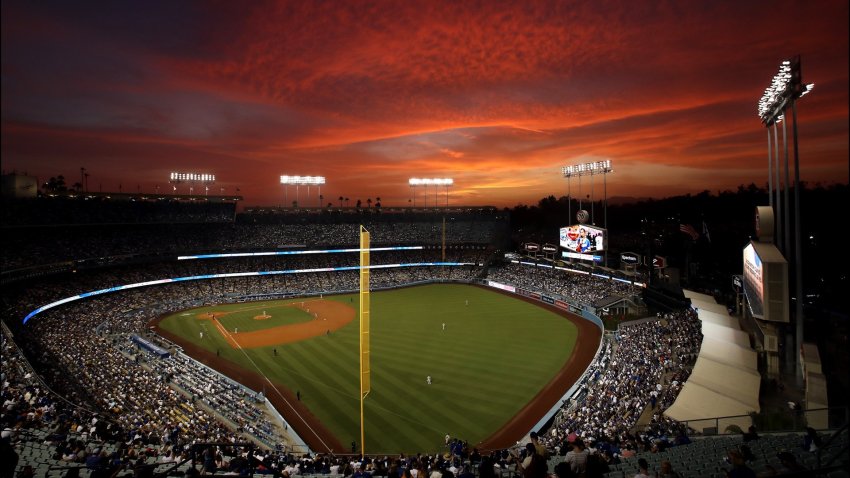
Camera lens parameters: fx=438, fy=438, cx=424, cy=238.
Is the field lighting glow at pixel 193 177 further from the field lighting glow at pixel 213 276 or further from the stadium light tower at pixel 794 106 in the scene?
the stadium light tower at pixel 794 106

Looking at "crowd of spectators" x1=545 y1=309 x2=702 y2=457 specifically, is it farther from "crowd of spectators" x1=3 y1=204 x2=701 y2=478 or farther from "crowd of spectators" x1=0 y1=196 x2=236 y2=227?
"crowd of spectators" x1=0 y1=196 x2=236 y2=227

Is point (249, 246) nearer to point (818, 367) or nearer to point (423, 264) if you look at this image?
point (423, 264)

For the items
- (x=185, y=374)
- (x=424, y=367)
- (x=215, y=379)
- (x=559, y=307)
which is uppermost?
(x=185, y=374)

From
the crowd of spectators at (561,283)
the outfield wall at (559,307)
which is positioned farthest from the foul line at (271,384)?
the crowd of spectators at (561,283)

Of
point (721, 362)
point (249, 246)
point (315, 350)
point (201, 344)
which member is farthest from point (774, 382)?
point (249, 246)

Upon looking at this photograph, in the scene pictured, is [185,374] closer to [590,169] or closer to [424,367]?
[424,367]

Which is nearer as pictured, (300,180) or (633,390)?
(633,390)

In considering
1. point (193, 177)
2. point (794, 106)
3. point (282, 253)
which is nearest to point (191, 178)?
point (193, 177)
